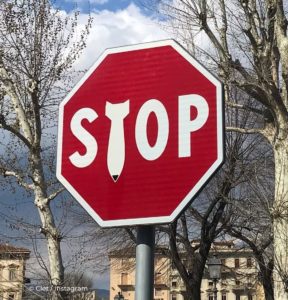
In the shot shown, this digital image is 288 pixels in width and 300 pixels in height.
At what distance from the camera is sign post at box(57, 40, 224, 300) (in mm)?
1979

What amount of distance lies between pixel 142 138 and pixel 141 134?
0.05ft

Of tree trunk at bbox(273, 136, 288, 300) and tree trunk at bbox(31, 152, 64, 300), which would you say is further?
tree trunk at bbox(273, 136, 288, 300)

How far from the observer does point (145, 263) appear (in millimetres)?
1979

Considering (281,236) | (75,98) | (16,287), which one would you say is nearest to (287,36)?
(281,236)

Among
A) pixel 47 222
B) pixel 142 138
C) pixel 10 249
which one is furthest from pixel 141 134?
pixel 10 249

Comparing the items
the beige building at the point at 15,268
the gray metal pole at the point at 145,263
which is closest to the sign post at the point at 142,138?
the gray metal pole at the point at 145,263

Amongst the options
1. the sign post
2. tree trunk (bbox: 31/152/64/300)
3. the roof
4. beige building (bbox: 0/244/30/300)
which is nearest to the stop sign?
the sign post

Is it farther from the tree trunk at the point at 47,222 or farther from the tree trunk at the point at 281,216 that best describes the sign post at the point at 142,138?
the tree trunk at the point at 281,216

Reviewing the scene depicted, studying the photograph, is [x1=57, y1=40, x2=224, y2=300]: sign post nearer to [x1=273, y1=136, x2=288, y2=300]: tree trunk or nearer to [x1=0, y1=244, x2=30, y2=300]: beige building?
[x1=0, y1=244, x2=30, y2=300]: beige building

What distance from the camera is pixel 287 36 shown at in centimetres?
1200

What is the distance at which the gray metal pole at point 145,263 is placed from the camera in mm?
1950

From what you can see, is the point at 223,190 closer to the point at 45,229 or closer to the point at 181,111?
the point at 45,229

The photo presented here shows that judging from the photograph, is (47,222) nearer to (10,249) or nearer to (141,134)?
(10,249)

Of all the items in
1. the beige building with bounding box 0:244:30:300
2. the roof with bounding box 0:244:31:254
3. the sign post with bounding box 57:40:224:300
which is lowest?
the beige building with bounding box 0:244:30:300
